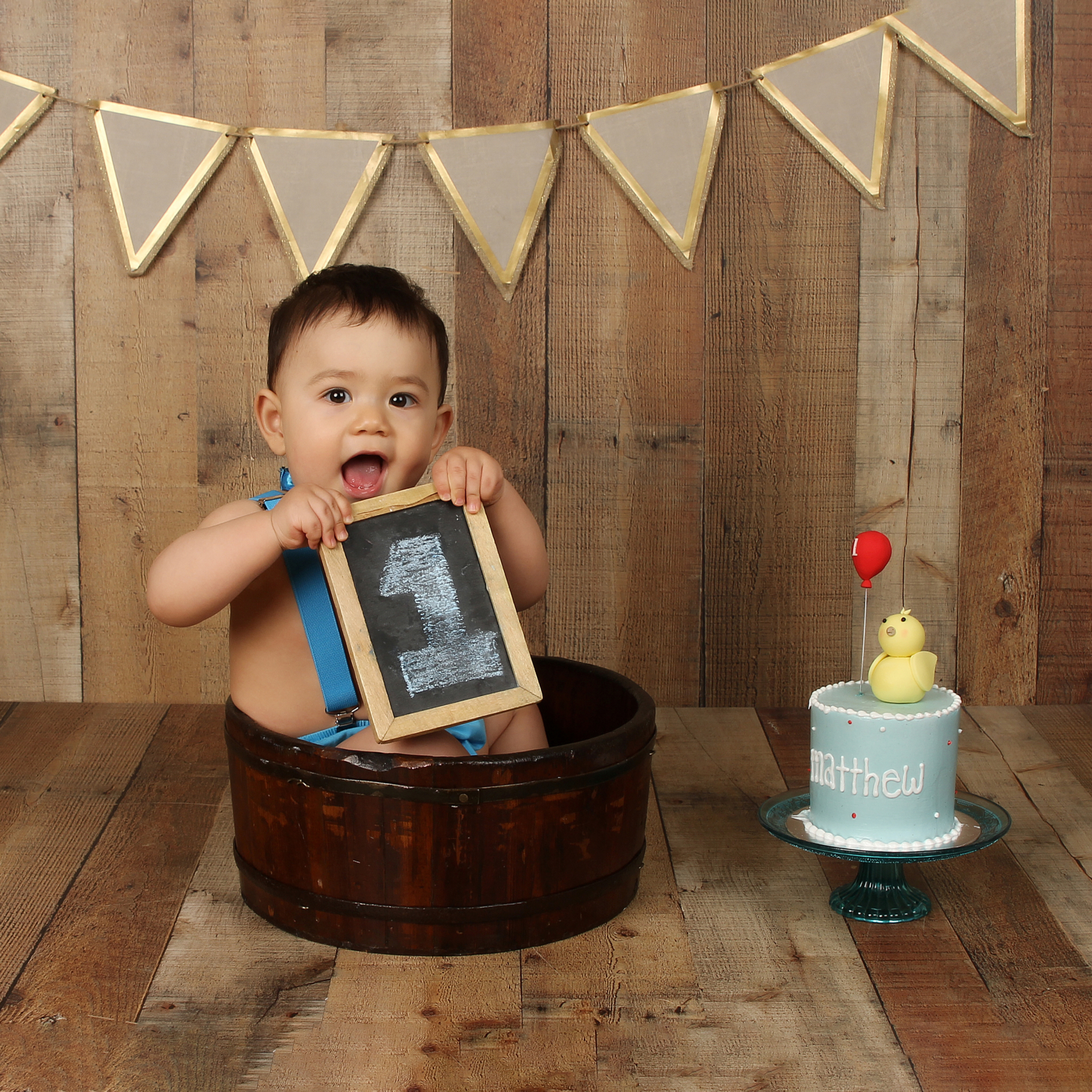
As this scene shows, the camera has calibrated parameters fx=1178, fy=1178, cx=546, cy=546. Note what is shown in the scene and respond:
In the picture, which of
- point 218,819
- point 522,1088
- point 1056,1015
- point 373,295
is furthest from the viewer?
point 218,819

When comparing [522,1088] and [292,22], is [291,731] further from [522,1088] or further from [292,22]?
[292,22]

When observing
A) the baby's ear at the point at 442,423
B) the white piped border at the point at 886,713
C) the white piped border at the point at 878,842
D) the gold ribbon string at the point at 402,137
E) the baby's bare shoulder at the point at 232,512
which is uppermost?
the gold ribbon string at the point at 402,137

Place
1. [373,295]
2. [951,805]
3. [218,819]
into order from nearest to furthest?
1. [951,805]
2. [373,295]
3. [218,819]

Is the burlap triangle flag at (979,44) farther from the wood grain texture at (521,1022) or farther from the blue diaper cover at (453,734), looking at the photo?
the wood grain texture at (521,1022)

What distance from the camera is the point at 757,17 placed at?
2.10m

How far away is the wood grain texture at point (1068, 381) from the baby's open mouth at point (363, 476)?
1.37 meters

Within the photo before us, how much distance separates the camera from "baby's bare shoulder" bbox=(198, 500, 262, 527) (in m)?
1.48

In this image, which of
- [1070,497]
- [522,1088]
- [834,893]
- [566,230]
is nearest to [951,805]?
[834,893]

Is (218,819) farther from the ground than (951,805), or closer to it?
closer to it

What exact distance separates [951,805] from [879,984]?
22 centimetres

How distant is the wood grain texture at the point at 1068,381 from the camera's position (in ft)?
6.98

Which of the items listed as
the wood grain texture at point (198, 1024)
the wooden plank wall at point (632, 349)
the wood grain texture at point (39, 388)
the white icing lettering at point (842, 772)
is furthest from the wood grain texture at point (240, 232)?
the white icing lettering at point (842, 772)

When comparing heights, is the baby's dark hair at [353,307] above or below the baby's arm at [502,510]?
above

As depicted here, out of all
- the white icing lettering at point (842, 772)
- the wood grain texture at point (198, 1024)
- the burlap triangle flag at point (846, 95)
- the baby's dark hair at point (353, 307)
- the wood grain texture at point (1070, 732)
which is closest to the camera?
the wood grain texture at point (198, 1024)
